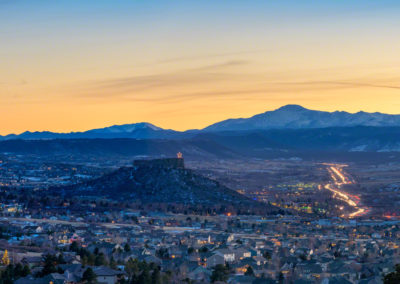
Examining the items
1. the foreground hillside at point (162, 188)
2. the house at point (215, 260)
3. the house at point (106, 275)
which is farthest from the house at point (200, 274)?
the foreground hillside at point (162, 188)

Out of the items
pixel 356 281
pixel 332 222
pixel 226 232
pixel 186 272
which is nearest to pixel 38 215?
pixel 226 232

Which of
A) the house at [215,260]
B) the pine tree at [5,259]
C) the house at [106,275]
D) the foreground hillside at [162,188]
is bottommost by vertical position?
the house at [215,260]

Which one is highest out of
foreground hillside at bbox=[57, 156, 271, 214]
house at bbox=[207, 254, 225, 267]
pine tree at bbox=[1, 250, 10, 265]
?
foreground hillside at bbox=[57, 156, 271, 214]

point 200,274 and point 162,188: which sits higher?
point 162,188

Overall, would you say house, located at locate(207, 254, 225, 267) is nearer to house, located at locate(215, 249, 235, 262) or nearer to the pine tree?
house, located at locate(215, 249, 235, 262)

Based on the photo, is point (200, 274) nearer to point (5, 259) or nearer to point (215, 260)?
point (215, 260)

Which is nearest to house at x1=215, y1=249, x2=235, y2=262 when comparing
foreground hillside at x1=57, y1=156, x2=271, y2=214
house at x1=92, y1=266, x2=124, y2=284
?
house at x1=92, y1=266, x2=124, y2=284

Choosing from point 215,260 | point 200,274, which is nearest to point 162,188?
point 215,260

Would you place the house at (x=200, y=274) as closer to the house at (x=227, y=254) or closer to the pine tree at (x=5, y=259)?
the house at (x=227, y=254)

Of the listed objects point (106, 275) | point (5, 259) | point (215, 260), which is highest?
point (5, 259)

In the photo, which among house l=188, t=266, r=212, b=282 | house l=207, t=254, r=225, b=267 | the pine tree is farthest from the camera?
house l=207, t=254, r=225, b=267

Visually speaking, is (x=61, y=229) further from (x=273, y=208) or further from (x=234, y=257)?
(x=273, y=208)
